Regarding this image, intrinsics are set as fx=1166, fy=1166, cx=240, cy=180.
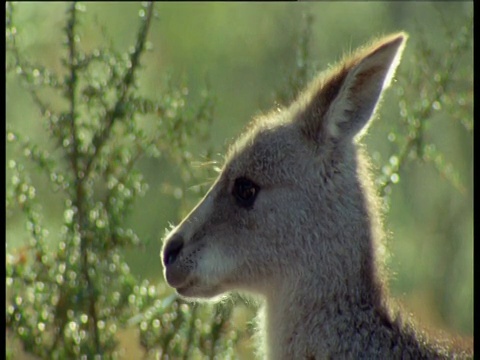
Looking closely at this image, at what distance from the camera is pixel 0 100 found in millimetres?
7379

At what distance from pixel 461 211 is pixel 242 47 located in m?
3.00

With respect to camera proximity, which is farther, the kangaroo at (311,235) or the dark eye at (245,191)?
the dark eye at (245,191)

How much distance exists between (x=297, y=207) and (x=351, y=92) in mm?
600

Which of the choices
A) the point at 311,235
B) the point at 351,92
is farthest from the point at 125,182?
the point at 351,92

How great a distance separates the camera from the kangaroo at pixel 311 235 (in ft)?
17.4

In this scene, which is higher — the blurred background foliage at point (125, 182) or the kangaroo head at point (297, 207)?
the kangaroo head at point (297, 207)

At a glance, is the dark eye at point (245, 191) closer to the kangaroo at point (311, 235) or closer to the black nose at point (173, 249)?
the kangaroo at point (311, 235)

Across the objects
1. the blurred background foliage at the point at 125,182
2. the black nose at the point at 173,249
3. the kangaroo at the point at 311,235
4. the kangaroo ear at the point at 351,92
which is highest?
the kangaroo ear at the point at 351,92

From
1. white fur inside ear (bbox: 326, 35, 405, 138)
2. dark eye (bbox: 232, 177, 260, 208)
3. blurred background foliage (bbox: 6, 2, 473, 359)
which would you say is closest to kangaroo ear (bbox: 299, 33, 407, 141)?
white fur inside ear (bbox: 326, 35, 405, 138)

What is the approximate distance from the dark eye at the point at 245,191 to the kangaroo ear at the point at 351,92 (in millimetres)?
371

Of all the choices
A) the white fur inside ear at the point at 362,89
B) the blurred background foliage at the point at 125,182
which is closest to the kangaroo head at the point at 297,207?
the white fur inside ear at the point at 362,89

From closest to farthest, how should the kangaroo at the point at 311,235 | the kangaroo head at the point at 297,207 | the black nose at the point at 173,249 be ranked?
the kangaroo at the point at 311,235 → the kangaroo head at the point at 297,207 → the black nose at the point at 173,249

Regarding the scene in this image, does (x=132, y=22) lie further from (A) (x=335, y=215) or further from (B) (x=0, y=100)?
(A) (x=335, y=215)

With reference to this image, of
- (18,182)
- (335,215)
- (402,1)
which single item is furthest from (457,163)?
(335,215)
